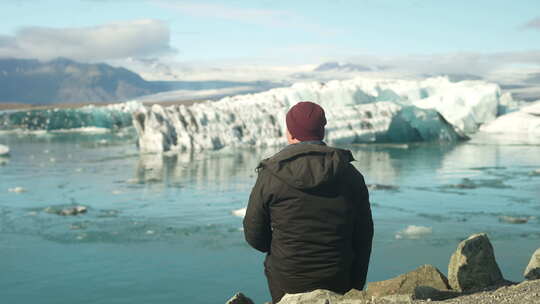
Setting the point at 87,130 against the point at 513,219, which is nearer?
the point at 513,219

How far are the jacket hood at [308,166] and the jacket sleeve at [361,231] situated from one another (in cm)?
17

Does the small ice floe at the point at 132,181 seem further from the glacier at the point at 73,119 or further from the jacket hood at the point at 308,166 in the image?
the glacier at the point at 73,119

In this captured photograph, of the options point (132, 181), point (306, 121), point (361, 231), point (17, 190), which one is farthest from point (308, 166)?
point (132, 181)

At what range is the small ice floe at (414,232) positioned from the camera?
9367 millimetres

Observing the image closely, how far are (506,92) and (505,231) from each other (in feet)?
142

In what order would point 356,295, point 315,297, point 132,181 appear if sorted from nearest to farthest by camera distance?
point 315,297 → point 356,295 → point 132,181

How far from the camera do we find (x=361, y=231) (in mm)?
3957

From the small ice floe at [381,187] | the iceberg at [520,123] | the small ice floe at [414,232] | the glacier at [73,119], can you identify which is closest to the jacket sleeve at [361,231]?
the small ice floe at [414,232]

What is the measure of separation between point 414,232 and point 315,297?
6049 mm

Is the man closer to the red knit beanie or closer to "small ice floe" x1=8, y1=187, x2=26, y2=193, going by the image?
the red knit beanie

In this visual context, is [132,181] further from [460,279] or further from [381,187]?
[460,279]

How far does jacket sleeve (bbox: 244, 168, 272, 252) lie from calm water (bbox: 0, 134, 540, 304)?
2979mm

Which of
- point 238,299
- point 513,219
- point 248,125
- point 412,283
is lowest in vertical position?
point 513,219

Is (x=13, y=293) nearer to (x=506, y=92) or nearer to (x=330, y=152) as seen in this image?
(x=330, y=152)
